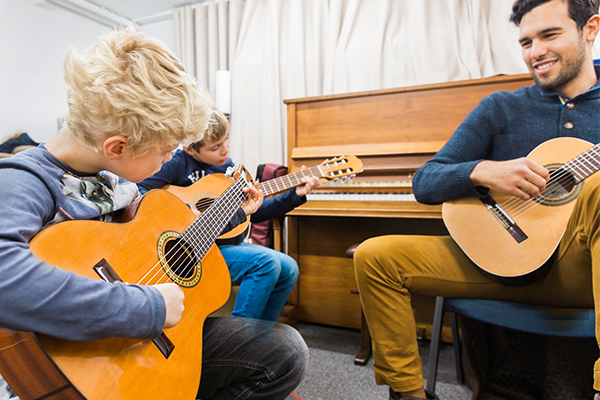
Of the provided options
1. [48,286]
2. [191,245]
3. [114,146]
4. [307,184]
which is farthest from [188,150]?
[48,286]

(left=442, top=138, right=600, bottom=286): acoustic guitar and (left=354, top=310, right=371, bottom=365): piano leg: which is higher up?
(left=442, top=138, right=600, bottom=286): acoustic guitar

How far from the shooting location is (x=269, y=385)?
3.01 feet

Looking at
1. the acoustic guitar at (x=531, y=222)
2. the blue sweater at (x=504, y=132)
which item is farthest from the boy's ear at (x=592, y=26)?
the acoustic guitar at (x=531, y=222)

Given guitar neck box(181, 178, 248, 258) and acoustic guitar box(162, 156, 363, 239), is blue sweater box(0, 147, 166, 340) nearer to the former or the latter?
guitar neck box(181, 178, 248, 258)

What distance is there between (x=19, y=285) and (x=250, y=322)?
0.61 m

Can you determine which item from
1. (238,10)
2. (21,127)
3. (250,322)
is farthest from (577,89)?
(21,127)

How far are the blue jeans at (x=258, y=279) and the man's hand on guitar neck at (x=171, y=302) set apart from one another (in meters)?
0.86

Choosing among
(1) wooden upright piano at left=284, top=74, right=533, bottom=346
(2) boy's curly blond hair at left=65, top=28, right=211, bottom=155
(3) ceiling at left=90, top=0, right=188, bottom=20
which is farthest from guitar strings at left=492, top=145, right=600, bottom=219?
(3) ceiling at left=90, top=0, right=188, bottom=20

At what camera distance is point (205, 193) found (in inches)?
62.7

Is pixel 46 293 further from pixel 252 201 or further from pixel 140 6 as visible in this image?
pixel 140 6

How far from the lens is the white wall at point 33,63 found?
3002 mm

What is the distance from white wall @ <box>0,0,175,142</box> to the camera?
300 centimetres

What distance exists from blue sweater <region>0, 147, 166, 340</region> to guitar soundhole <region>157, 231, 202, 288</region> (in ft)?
0.49

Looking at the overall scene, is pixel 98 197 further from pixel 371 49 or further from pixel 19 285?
pixel 371 49
